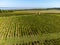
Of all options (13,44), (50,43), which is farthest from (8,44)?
(50,43)

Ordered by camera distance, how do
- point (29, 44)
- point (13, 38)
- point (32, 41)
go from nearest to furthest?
point (29, 44)
point (32, 41)
point (13, 38)

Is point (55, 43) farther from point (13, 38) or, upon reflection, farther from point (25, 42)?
point (13, 38)

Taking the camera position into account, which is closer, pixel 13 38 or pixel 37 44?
pixel 37 44

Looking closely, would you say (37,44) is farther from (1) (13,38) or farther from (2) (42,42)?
(1) (13,38)

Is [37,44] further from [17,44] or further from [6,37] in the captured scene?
[6,37]

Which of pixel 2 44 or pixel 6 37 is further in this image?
pixel 6 37

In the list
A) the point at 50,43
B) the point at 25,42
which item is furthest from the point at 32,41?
the point at 50,43

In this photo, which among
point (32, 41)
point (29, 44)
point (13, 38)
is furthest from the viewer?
point (13, 38)

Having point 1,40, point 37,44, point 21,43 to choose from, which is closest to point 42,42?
point 37,44
